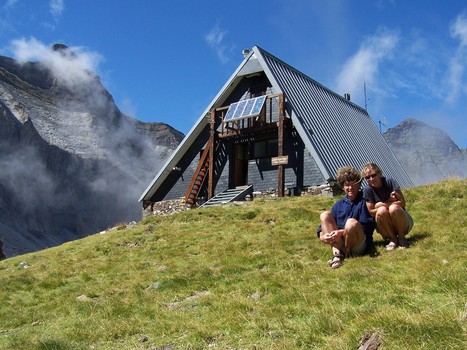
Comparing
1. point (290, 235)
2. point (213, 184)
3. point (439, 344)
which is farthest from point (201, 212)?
point (439, 344)

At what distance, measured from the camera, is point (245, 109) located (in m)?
23.5

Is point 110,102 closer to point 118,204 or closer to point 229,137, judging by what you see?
point 118,204

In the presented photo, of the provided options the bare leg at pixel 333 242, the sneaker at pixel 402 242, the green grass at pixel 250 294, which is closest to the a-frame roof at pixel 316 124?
the green grass at pixel 250 294

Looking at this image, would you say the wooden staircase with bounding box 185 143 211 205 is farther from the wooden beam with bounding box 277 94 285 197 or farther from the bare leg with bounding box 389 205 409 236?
the bare leg with bounding box 389 205 409 236

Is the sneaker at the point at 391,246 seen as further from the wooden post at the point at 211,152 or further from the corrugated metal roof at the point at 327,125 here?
the wooden post at the point at 211,152

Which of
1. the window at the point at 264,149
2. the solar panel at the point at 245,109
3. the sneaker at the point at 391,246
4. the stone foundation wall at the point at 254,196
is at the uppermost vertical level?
the solar panel at the point at 245,109

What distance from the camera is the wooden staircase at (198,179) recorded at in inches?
989

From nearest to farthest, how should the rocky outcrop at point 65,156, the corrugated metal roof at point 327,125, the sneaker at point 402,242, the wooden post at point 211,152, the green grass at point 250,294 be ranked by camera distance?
the green grass at point 250,294 → the sneaker at point 402,242 → the corrugated metal roof at point 327,125 → the wooden post at point 211,152 → the rocky outcrop at point 65,156

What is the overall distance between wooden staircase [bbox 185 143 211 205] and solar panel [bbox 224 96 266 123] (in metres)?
2.32

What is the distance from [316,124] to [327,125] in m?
1.37

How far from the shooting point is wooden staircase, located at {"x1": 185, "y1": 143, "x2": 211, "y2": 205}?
25.1 m

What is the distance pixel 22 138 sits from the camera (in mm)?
84688

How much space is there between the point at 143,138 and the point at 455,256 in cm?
11607

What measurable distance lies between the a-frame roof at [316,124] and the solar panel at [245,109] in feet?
3.45
